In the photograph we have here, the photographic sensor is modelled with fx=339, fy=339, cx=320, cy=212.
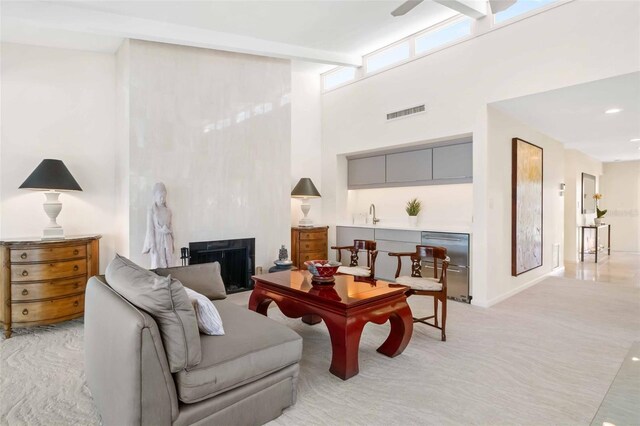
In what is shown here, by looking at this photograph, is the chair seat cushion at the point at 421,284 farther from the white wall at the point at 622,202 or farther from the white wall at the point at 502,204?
the white wall at the point at 622,202

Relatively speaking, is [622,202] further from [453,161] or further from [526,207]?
[453,161]

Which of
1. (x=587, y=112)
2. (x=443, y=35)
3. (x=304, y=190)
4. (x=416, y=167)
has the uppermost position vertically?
(x=443, y=35)

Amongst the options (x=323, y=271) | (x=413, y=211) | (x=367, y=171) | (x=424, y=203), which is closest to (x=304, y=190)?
(x=367, y=171)

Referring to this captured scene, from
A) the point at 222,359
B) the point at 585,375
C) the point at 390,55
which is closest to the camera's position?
the point at 222,359

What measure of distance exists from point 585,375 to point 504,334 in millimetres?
846

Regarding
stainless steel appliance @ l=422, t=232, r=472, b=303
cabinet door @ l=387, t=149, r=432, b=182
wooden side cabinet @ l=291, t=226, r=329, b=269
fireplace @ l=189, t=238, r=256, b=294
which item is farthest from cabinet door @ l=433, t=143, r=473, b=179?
fireplace @ l=189, t=238, r=256, b=294

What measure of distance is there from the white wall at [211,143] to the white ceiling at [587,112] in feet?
10.6

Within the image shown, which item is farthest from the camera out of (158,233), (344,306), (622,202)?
(622,202)

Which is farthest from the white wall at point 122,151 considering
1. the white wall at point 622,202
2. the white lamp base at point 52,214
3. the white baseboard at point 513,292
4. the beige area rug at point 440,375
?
the white wall at point 622,202

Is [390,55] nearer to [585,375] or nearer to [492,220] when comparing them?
[492,220]

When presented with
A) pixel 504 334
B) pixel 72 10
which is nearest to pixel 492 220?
pixel 504 334

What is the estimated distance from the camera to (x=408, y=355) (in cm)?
291

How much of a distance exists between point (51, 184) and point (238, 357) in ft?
10.5

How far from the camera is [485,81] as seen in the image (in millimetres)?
4285
